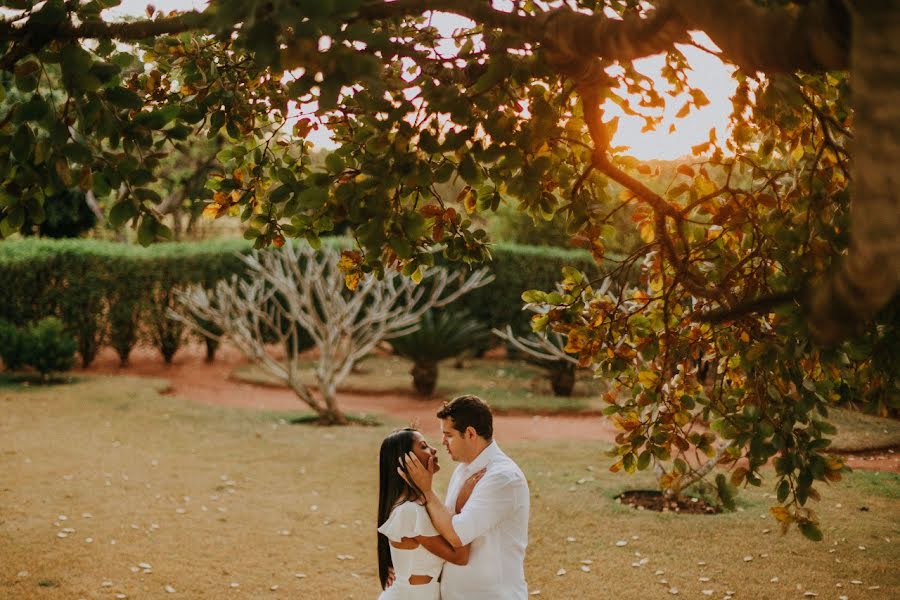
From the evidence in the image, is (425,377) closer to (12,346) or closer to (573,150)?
(12,346)

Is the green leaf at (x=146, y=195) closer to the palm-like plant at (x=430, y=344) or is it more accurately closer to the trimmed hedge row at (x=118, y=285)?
the palm-like plant at (x=430, y=344)

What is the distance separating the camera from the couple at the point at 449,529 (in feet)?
10.4

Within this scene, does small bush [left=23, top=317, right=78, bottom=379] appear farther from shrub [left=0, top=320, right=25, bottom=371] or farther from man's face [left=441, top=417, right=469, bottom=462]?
man's face [left=441, top=417, right=469, bottom=462]

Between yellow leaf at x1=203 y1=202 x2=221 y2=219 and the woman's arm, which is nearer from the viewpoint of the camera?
the woman's arm

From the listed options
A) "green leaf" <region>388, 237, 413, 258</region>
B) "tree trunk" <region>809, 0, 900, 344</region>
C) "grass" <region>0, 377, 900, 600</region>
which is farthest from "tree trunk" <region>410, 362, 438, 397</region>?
"tree trunk" <region>809, 0, 900, 344</region>

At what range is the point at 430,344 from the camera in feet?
45.4

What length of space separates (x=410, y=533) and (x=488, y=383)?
1260 cm

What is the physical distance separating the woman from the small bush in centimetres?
1134

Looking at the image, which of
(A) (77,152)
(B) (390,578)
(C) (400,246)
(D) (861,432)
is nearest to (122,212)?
(A) (77,152)

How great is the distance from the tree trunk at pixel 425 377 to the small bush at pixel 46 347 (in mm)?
5696

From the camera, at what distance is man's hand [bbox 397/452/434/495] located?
321 cm

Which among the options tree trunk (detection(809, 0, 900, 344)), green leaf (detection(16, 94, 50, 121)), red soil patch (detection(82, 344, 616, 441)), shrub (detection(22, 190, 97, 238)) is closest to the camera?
tree trunk (detection(809, 0, 900, 344))

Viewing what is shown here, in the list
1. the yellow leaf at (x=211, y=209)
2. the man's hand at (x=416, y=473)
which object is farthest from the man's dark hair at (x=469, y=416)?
the yellow leaf at (x=211, y=209)

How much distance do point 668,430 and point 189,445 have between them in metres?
7.41
